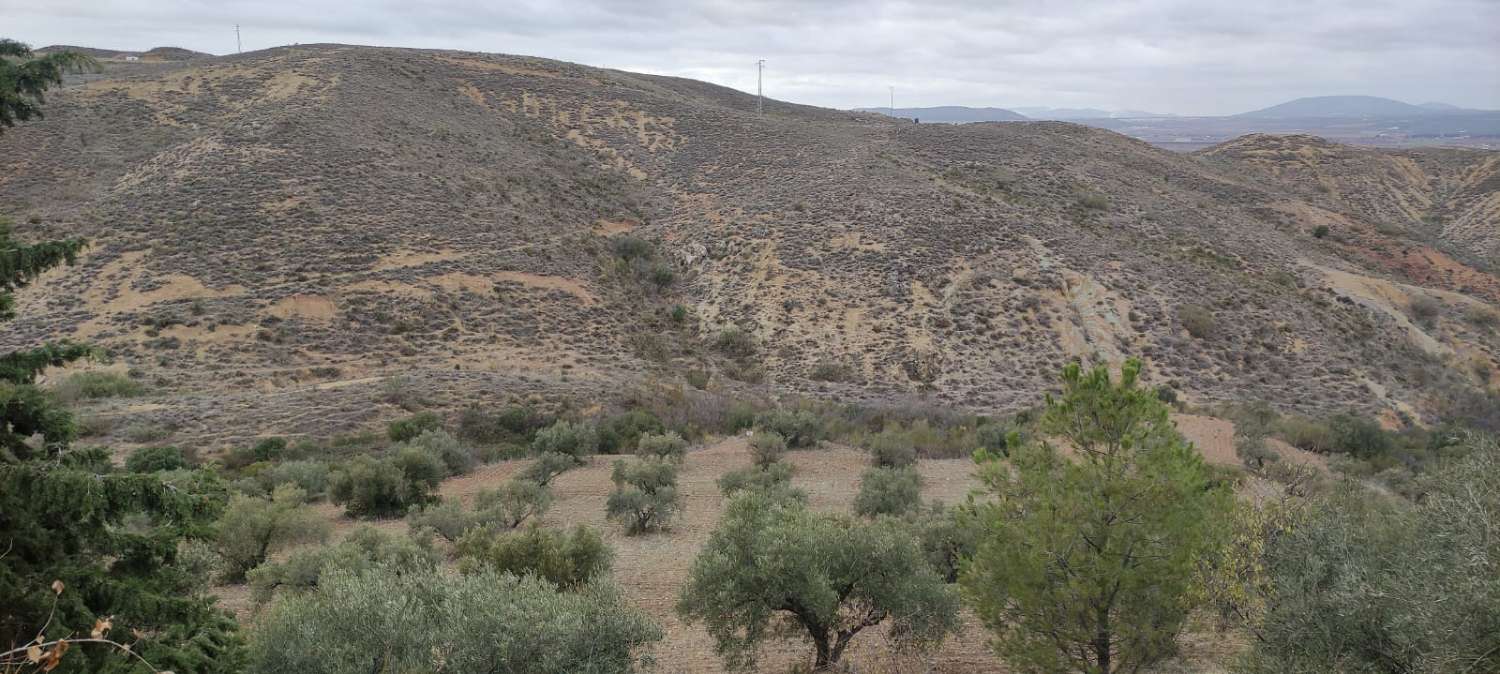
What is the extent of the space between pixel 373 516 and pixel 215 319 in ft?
43.9

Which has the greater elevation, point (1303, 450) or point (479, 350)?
point (479, 350)

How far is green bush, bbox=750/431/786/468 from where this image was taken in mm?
19812

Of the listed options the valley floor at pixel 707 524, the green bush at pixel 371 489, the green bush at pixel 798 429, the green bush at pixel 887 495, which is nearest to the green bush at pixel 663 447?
the valley floor at pixel 707 524

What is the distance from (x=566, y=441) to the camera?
2061cm

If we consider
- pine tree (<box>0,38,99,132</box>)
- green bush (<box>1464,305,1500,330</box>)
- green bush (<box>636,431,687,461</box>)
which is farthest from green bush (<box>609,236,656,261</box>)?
green bush (<box>1464,305,1500,330</box>)

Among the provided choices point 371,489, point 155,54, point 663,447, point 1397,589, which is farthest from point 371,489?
point 155,54

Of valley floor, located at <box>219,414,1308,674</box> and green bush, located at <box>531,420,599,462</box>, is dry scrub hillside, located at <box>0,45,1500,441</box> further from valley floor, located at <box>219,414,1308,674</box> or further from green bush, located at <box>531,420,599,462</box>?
valley floor, located at <box>219,414,1308,674</box>

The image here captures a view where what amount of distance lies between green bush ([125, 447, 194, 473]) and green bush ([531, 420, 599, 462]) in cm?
766

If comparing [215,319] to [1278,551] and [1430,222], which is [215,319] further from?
[1430,222]

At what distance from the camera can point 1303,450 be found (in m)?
21.4

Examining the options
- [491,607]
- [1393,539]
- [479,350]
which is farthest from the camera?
[479,350]

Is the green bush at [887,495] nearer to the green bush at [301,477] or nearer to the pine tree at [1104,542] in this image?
the pine tree at [1104,542]

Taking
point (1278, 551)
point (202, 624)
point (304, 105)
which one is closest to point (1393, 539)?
point (1278, 551)

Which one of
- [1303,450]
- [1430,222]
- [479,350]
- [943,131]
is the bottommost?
[1303,450]
